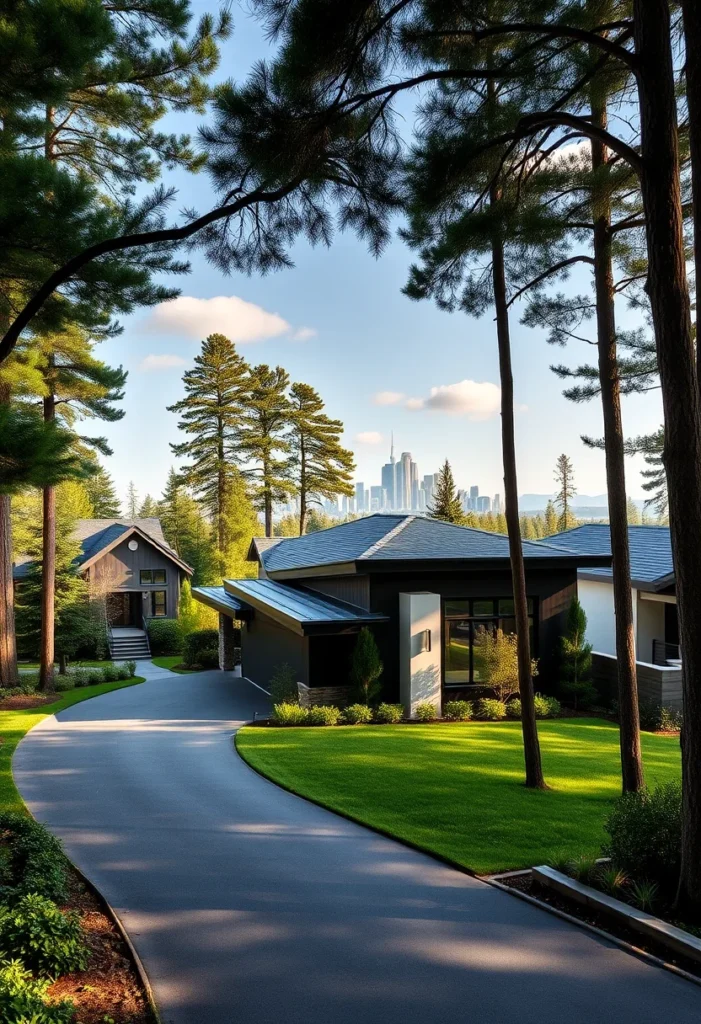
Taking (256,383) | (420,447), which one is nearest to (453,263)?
(256,383)

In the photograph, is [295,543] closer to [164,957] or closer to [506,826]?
[506,826]

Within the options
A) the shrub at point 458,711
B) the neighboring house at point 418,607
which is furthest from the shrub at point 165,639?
the shrub at point 458,711

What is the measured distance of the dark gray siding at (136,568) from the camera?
103ft

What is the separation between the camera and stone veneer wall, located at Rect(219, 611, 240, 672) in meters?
22.6

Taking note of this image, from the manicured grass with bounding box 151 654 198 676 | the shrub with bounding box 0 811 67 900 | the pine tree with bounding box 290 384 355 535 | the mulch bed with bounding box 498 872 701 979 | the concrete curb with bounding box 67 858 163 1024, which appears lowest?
the manicured grass with bounding box 151 654 198 676

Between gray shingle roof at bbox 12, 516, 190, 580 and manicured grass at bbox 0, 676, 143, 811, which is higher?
gray shingle roof at bbox 12, 516, 190, 580

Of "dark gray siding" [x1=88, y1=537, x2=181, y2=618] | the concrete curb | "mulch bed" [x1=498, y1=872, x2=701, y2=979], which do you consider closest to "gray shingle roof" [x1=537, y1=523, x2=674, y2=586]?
"mulch bed" [x1=498, y1=872, x2=701, y2=979]

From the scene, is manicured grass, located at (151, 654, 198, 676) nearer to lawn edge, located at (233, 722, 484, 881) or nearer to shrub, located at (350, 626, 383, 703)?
shrub, located at (350, 626, 383, 703)

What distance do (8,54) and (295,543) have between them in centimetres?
1748

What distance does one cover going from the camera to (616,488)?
8586 millimetres

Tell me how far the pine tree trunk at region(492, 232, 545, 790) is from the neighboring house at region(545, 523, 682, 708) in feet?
21.6

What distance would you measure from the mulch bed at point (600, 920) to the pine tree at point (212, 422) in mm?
33007

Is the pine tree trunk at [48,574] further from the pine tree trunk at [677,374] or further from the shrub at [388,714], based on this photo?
the pine tree trunk at [677,374]

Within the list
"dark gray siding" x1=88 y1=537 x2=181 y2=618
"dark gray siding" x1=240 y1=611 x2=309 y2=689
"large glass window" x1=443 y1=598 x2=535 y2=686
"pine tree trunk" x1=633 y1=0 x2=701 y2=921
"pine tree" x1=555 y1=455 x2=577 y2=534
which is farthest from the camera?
"pine tree" x1=555 y1=455 x2=577 y2=534
